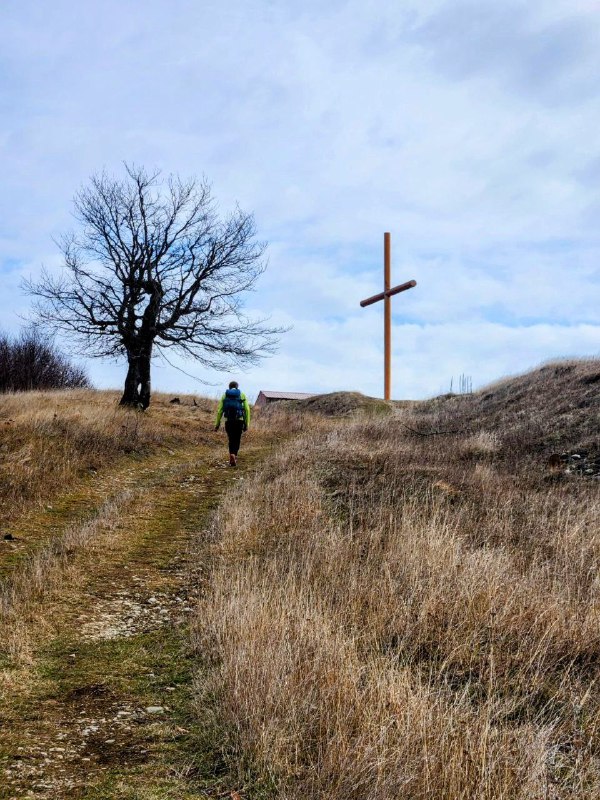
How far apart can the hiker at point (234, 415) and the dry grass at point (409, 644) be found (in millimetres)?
5430

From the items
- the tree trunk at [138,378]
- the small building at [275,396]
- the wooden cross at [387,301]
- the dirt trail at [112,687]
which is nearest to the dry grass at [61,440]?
the tree trunk at [138,378]

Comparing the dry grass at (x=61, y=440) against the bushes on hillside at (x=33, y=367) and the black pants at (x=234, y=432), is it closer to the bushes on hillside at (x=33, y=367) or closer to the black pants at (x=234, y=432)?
the black pants at (x=234, y=432)

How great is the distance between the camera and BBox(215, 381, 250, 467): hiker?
51.1 feet

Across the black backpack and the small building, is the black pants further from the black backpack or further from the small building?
the small building

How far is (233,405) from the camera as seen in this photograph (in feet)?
51.9

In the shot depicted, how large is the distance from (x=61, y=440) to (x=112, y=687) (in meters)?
10.4

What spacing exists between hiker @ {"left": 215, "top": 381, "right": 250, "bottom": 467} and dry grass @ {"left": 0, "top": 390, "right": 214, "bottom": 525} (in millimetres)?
2566

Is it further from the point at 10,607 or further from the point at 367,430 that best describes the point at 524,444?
the point at 10,607

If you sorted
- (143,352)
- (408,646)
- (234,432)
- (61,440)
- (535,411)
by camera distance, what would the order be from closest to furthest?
(408,646) → (61,440) → (234,432) → (535,411) → (143,352)

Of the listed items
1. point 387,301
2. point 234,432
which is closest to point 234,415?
point 234,432

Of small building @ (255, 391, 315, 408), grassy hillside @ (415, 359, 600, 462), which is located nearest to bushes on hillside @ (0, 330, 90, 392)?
small building @ (255, 391, 315, 408)

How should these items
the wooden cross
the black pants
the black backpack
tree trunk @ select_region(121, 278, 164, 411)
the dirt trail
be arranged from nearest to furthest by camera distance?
the dirt trail < the black pants < the black backpack < tree trunk @ select_region(121, 278, 164, 411) < the wooden cross

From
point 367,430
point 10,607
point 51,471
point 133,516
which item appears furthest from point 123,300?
point 10,607

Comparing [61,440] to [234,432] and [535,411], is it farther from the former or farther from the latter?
[535,411]
